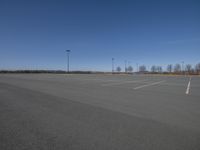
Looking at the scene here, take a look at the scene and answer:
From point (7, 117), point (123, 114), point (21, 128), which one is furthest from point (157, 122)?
point (7, 117)

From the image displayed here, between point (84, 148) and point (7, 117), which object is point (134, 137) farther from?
point (7, 117)

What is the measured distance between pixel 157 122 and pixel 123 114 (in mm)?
1126

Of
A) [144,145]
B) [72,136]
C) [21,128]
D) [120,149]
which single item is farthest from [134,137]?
[21,128]

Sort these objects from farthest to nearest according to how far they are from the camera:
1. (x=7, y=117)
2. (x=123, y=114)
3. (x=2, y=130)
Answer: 1. (x=123, y=114)
2. (x=7, y=117)
3. (x=2, y=130)

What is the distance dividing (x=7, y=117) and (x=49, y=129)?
1795mm

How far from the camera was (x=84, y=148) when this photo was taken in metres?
2.79

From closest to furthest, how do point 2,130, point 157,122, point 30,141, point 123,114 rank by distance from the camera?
point 30,141, point 2,130, point 157,122, point 123,114

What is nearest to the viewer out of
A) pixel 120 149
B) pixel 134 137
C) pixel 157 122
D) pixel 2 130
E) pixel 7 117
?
pixel 120 149

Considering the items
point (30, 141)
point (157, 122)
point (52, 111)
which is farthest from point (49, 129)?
point (157, 122)

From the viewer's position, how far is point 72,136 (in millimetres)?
3268

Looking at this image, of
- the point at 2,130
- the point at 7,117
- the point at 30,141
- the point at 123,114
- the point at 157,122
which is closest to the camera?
the point at 30,141

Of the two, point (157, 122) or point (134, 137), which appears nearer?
point (134, 137)

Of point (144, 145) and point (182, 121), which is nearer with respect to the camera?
point (144, 145)

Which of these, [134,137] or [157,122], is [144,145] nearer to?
[134,137]
